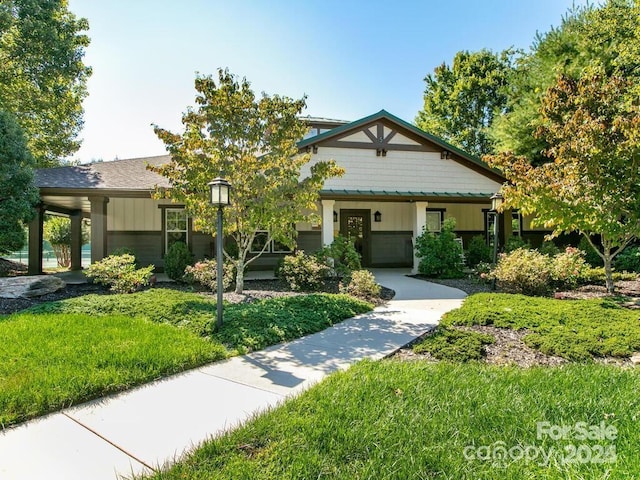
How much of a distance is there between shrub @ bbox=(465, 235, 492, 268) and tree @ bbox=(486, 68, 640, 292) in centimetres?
460

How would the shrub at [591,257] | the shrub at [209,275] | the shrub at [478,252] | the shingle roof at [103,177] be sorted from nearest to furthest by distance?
the shrub at [209,275]
the shingle roof at [103,177]
the shrub at [591,257]
the shrub at [478,252]

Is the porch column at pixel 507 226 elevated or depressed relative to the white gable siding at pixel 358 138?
depressed

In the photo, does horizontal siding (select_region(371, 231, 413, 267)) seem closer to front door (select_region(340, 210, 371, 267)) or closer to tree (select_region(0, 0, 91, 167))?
front door (select_region(340, 210, 371, 267))

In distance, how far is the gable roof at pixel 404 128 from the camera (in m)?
12.1

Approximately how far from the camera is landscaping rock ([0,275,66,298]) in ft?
25.2

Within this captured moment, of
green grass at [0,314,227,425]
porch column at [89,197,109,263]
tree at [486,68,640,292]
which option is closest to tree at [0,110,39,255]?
porch column at [89,197,109,263]

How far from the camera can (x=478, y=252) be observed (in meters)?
12.9

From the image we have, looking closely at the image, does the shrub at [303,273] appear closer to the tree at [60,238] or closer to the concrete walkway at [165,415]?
the concrete walkway at [165,415]

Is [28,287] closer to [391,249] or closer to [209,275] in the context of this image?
[209,275]

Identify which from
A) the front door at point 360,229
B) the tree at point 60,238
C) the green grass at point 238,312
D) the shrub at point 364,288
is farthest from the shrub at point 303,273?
the tree at point 60,238

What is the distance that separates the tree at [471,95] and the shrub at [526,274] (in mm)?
20630

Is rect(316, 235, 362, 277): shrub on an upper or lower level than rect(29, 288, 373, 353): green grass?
upper

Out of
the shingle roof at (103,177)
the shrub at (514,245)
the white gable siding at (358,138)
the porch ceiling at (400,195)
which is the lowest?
the shrub at (514,245)

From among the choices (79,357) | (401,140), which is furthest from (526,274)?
(79,357)
